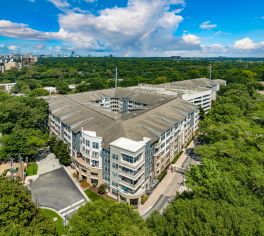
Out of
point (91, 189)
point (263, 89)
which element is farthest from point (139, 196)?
point (263, 89)

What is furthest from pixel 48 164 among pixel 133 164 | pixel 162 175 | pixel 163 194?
pixel 163 194

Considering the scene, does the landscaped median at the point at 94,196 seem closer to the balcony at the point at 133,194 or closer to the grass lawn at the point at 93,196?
the grass lawn at the point at 93,196

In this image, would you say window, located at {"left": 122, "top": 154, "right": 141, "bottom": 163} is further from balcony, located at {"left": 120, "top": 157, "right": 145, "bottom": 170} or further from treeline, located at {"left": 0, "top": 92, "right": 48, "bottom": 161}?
treeline, located at {"left": 0, "top": 92, "right": 48, "bottom": 161}

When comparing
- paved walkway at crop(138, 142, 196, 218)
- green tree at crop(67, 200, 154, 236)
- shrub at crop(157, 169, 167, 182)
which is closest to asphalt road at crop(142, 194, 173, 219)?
paved walkway at crop(138, 142, 196, 218)

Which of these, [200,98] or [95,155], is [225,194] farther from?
[200,98]

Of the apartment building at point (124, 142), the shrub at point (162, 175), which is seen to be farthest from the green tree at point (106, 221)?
the shrub at point (162, 175)

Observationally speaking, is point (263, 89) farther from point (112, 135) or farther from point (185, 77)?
point (112, 135)
